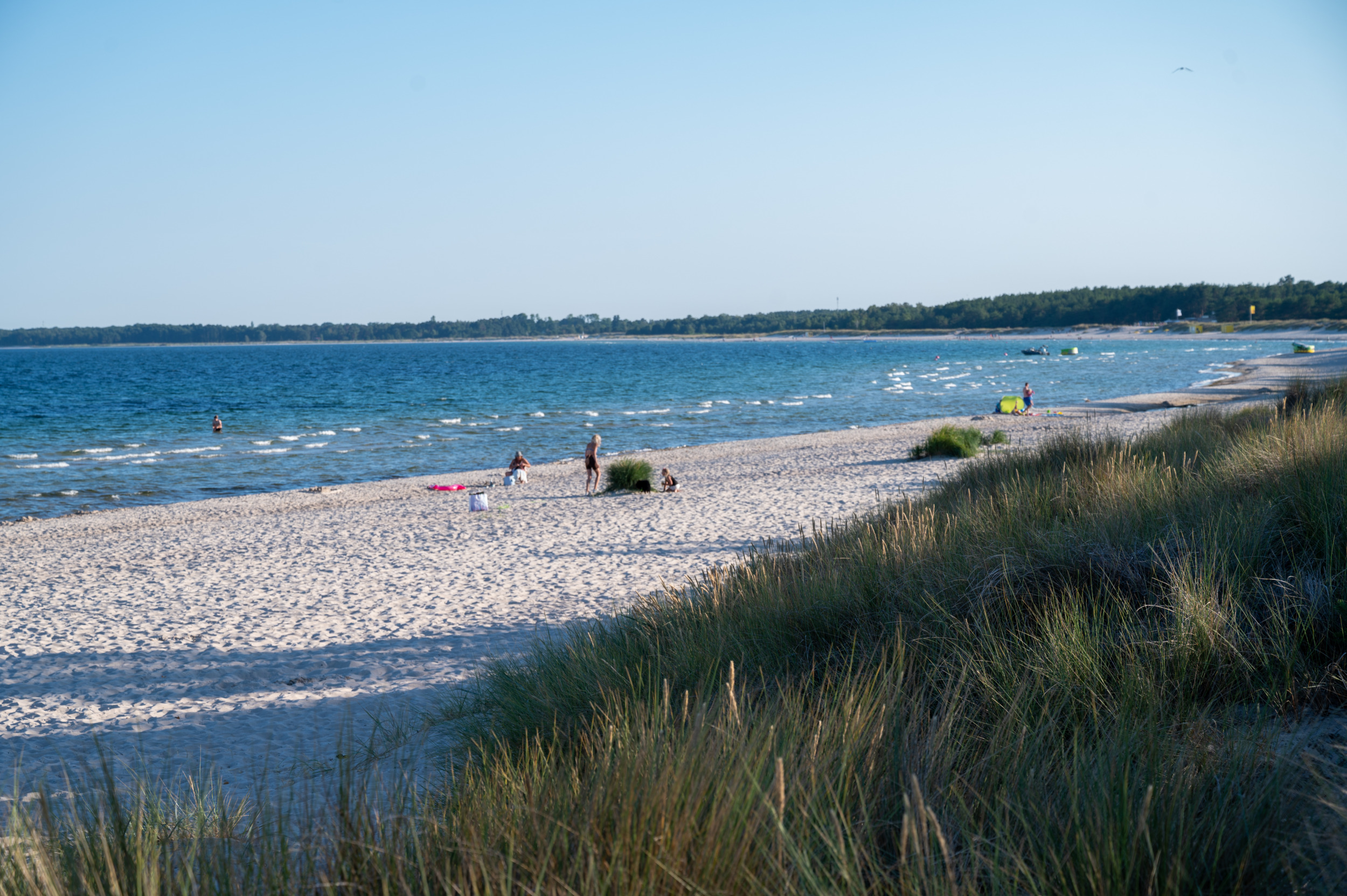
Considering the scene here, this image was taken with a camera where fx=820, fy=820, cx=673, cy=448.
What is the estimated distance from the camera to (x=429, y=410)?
4400cm

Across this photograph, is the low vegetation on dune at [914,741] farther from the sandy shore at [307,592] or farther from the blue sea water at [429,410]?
the blue sea water at [429,410]

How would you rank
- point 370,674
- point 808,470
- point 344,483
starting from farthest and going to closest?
1. point 344,483
2. point 808,470
3. point 370,674

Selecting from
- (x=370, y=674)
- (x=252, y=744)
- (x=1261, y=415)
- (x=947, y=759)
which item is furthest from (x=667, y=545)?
(x=947, y=759)

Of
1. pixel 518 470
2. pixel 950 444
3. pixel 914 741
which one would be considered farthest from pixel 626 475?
pixel 914 741

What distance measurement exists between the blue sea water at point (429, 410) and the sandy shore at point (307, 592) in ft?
19.2

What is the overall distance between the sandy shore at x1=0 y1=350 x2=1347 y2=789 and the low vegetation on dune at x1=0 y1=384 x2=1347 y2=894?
129cm

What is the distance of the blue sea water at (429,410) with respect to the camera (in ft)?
79.8

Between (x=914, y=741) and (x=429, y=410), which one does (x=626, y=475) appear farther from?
(x=429, y=410)

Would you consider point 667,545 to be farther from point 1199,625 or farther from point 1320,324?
point 1320,324

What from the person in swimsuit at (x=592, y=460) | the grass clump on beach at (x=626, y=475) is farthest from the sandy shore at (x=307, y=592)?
the grass clump on beach at (x=626, y=475)

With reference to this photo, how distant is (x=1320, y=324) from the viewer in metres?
112

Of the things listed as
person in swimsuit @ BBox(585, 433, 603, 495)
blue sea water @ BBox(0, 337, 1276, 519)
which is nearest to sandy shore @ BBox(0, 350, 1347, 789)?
person in swimsuit @ BBox(585, 433, 603, 495)

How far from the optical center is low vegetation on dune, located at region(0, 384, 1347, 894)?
1.83m

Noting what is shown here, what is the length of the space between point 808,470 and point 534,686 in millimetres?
15313
